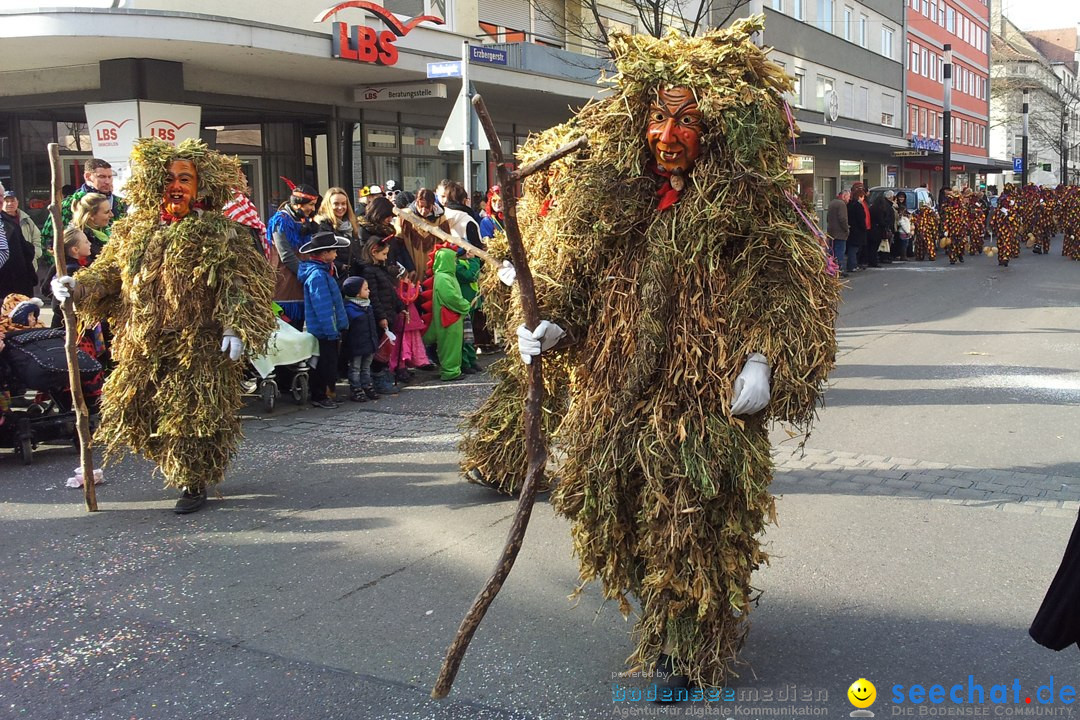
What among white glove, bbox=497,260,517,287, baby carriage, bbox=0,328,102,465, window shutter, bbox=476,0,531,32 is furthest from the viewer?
window shutter, bbox=476,0,531,32

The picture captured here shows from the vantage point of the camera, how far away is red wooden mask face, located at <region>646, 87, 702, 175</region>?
3.44 meters

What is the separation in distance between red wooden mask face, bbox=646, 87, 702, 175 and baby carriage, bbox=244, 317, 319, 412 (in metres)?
5.51

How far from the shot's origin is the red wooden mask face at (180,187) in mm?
5852

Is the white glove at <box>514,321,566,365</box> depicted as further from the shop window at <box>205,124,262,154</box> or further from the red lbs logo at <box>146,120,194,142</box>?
the shop window at <box>205,124,262,154</box>

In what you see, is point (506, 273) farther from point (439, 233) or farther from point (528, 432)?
point (528, 432)

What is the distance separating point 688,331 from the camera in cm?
349

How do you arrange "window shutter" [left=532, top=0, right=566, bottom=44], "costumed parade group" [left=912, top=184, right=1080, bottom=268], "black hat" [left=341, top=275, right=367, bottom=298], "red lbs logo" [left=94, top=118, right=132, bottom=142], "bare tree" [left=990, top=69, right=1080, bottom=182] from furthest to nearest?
"bare tree" [left=990, top=69, right=1080, bottom=182], "costumed parade group" [left=912, top=184, right=1080, bottom=268], "window shutter" [left=532, top=0, right=566, bottom=44], "red lbs logo" [left=94, top=118, right=132, bottom=142], "black hat" [left=341, top=275, right=367, bottom=298]

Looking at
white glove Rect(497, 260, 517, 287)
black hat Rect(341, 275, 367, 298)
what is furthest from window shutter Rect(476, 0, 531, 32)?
white glove Rect(497, 260, 517, 287)

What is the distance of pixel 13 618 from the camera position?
14.5 feet

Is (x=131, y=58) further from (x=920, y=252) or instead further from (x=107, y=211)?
(x=920, y=252)

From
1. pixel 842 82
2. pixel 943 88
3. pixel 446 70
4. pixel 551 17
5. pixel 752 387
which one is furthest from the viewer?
pixel 943 88

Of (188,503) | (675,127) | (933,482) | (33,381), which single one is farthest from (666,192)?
(33,381)

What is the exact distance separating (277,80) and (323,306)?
9.35 meters

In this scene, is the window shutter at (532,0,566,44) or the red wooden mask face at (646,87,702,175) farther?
the window shutter at (532,0,566,44)
